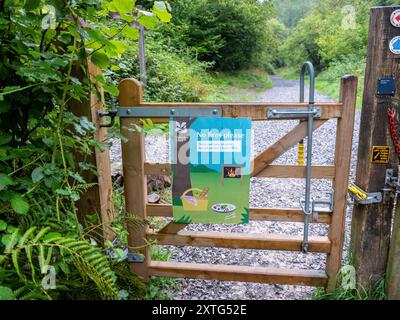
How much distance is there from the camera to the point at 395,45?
225 cm

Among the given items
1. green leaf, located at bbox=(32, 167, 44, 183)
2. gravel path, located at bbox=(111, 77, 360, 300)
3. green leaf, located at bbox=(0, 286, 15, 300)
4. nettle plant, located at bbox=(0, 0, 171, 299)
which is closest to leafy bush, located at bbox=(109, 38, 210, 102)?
gravel path, located at bbox=(111, 77, 360, 300)

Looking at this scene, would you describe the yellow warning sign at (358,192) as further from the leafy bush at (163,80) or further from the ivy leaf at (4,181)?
the leafy bush at (163,80)

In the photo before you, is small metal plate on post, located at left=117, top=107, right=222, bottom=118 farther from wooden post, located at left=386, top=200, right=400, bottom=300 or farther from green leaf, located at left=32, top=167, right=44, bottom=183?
wooden post, located at left=386, top=200, right=400, bottom=300

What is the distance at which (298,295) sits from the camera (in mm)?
2988

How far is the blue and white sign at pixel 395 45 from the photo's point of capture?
2244mm

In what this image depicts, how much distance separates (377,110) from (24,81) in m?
2.24

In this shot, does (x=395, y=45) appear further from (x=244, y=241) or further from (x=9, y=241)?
(x=9, y=241)

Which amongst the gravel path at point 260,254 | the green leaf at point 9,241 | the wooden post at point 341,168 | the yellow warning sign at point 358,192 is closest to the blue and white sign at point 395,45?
the wooden post at point 341,168

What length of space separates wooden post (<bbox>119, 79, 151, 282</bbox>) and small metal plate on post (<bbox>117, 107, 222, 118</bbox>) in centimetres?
4

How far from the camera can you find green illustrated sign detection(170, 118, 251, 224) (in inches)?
95.9

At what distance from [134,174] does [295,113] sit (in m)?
1.28

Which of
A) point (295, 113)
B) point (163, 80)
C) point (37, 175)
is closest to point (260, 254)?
point (295, 113)

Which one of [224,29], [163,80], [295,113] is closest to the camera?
[295,113]

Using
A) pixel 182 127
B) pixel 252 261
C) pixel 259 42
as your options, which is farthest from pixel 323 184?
pixel 259 42
